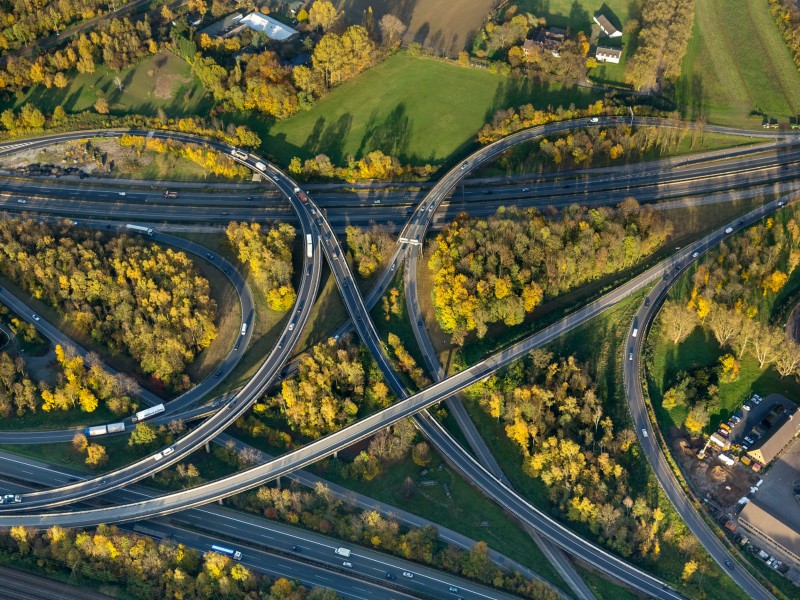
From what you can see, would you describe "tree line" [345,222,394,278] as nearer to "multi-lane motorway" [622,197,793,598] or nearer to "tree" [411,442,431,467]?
"tree" [411,442,431,467]

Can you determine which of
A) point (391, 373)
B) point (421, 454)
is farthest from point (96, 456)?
point (421, 454)

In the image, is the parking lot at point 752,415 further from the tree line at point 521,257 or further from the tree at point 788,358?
the tree line at point 521,257

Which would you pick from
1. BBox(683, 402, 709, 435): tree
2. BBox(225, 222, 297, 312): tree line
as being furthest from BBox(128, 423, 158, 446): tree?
BBox(683, 402, 709, 435): tree

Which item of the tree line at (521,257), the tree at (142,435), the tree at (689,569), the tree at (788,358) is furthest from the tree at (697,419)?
the tree at (142,435)

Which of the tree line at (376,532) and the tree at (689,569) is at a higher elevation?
the tree at (689,569)

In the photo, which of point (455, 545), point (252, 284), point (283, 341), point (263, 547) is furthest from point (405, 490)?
point (252, 284)

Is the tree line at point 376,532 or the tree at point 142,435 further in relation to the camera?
the tree at point 142,435

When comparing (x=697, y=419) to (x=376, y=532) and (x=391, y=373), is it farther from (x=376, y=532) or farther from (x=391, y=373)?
(x=376, y=532)

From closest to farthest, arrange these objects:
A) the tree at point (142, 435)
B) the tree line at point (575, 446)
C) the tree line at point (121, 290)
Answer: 1. the tree line at point (575, 446)
2. the tree at point (142, 435)
3. the tree line at point (121, 290)
